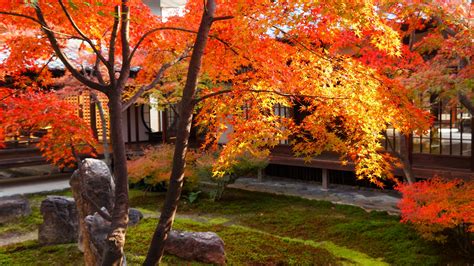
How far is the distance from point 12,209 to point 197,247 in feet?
18.8

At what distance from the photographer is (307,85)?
20.3 ft

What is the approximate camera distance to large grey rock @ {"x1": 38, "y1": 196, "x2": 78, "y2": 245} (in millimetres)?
8430

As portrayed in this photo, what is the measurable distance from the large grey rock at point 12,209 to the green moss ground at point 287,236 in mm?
239

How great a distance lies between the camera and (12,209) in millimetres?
10633

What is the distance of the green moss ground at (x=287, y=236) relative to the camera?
755 cm

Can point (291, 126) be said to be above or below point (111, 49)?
below

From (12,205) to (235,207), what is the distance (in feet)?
17.8

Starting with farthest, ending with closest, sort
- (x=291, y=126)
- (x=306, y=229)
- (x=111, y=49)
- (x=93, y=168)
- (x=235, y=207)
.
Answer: (x=235, y=207) → (x=306, y=229) → (x=93, y=168) → (x=291, y=126) → (x=111, y=49)

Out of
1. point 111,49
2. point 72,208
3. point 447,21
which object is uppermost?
point 447,21

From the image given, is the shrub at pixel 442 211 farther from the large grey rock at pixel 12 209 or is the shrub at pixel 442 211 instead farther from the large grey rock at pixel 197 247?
the large grey rock at pixel 12 209

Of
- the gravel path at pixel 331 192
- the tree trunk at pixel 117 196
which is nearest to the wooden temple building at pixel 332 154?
the gravel path at pixel 331 192

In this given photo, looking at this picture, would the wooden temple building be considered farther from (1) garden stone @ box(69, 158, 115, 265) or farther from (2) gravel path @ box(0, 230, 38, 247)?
(2) gravel path @ box(0, 230, 38, 247)

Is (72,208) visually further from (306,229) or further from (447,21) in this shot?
(447,21)

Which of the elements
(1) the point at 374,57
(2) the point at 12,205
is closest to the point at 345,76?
(1) the point at 374,57
